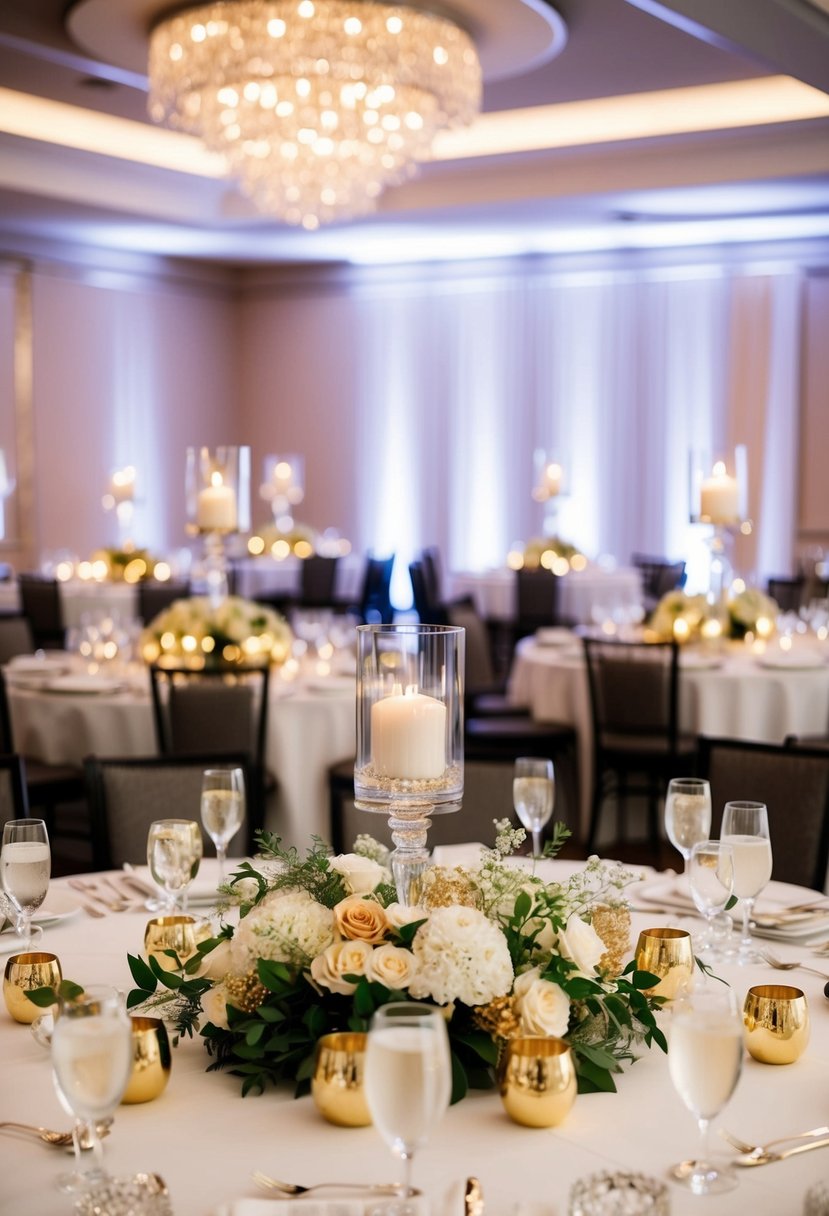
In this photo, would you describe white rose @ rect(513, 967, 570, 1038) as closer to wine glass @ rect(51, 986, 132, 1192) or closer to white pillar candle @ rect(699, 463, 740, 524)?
wine glass @ rect(51, 986, 132, 1192)

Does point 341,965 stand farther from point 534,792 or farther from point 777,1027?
point 534,792

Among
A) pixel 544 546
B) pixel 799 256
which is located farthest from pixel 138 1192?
pixel 799 256

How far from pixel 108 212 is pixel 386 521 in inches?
164

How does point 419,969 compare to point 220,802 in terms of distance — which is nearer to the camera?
point 419,969

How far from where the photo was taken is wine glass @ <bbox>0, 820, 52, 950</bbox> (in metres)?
2.02

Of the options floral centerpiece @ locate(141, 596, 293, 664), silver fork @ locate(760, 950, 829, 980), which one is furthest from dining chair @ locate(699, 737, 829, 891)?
floral centerpiece @ locate(141, 596, 293, 664)

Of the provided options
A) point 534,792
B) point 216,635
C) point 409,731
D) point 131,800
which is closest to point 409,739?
point 409,731

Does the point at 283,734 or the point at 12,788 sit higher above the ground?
the point at 12,788

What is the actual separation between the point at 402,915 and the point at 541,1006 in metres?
0.19

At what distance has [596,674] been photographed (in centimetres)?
558

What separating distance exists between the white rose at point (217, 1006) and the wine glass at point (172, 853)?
54 cm

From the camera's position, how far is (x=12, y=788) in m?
3.14

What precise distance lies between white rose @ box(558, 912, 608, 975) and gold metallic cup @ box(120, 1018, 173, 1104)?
0.47 meters

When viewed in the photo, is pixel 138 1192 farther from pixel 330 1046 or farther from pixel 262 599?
pixel 262 599
